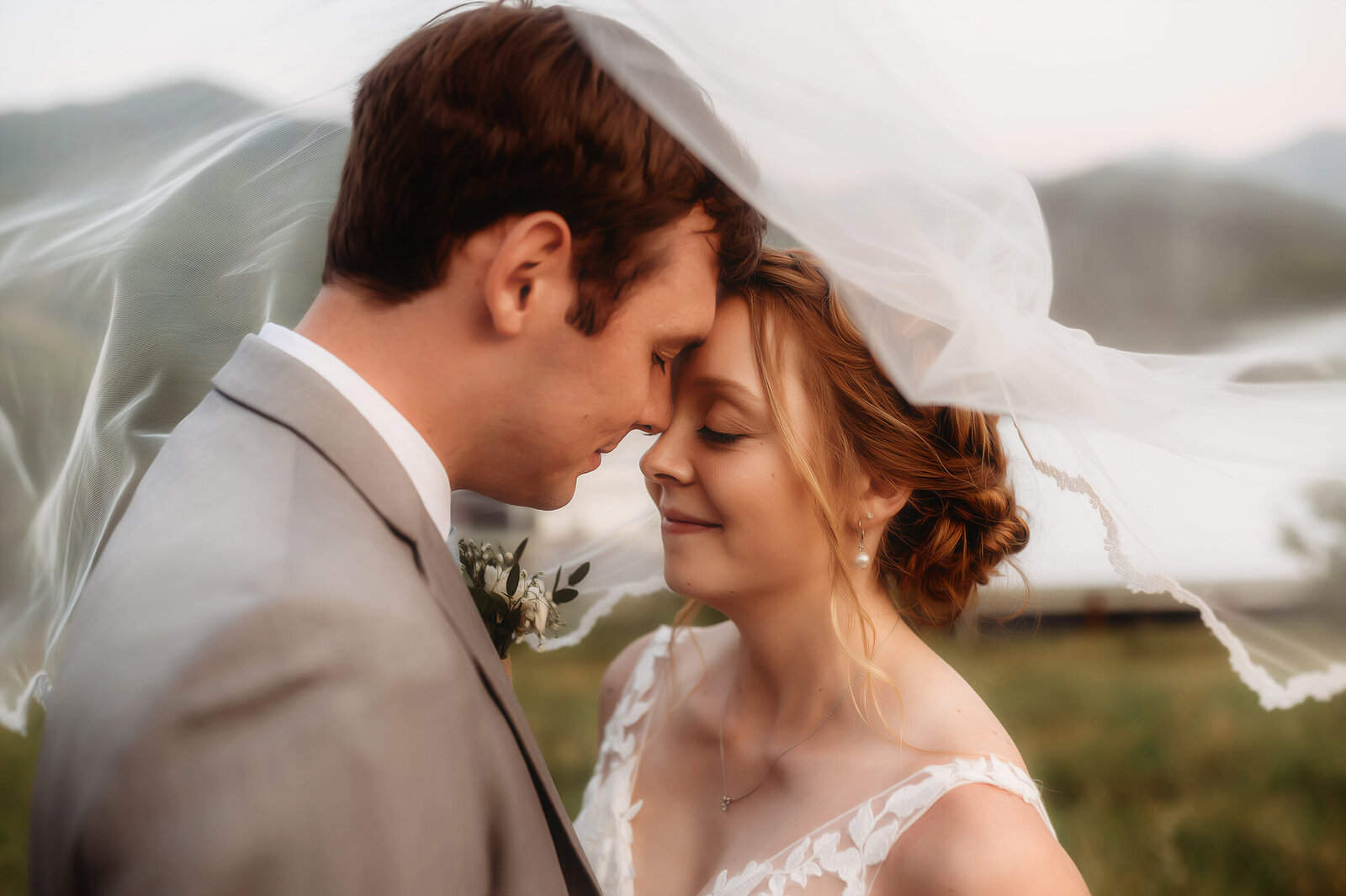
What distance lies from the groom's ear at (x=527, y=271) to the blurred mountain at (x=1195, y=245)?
38.9 inches

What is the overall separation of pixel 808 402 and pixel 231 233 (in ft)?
5.14

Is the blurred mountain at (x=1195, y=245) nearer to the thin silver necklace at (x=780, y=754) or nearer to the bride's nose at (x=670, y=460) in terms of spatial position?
A: the bride's nose at (x=670, y=460)

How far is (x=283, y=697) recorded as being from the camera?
1.19 m

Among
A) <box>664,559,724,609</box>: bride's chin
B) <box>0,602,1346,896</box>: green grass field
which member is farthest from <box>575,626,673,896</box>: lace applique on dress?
<box>0,602,1346,896</box>: green grass field

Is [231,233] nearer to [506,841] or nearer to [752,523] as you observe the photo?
[752,523]

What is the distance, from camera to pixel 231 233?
227 centimetres

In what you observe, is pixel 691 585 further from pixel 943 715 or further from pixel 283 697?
pixel 283 697

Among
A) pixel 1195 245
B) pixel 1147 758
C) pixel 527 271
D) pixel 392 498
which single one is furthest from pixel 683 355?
pixel 1147 758

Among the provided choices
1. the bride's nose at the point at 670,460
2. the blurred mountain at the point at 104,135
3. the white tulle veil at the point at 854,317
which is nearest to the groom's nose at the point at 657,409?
the bride's nose at the point at 670,460

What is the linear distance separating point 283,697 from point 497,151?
40.6 inches

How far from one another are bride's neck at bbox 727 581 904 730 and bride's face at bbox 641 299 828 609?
104 mm

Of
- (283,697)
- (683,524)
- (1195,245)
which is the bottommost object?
(683,524)

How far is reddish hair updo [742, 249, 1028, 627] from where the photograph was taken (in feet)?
7.66

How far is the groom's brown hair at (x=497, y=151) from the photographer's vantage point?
1.67 metres
